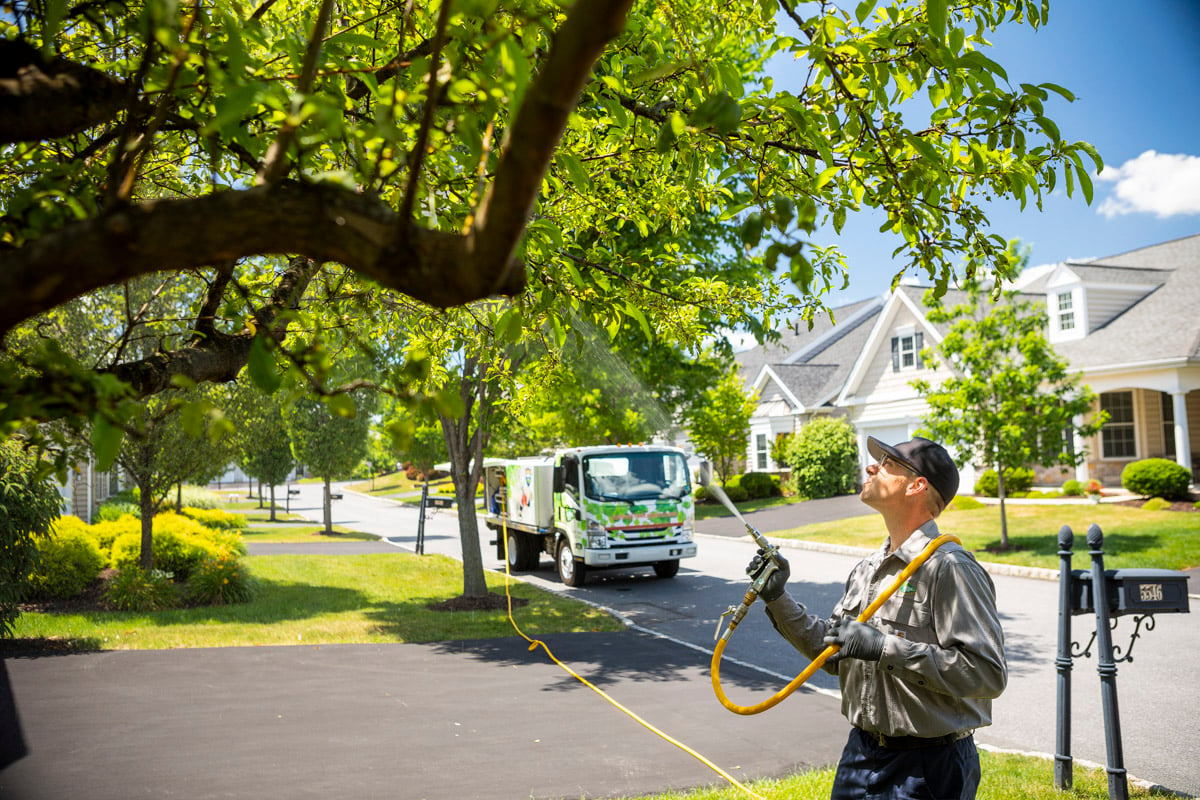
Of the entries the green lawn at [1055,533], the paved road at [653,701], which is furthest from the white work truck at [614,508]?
the green lawn at [1055,533]

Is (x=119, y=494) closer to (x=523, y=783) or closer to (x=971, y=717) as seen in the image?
(x=523, y=783)

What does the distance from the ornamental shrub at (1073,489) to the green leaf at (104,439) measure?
2750 cm

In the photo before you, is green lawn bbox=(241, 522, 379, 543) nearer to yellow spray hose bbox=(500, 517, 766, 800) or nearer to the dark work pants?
yellow spray hose bbox=(500, 517, 766, 800)

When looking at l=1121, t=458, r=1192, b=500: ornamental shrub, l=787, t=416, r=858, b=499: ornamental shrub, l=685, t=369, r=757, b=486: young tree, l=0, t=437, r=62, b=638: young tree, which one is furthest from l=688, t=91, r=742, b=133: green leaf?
l=685, t=369, r=757, b=486: young tree

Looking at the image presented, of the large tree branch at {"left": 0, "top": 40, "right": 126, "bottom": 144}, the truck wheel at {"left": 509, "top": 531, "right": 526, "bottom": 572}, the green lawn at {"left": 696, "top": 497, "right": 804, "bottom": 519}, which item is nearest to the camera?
the large tree branch at {"left": 0, "top": 40, "right": 126, "bottom": 144}

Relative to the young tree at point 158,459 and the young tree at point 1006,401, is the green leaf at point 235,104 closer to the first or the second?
the young tree at point 158,459

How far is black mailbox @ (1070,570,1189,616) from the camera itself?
18.4 feet

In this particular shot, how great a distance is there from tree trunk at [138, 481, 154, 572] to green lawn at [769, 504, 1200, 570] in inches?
555

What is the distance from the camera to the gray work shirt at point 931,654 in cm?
317

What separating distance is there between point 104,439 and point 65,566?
1390 cm

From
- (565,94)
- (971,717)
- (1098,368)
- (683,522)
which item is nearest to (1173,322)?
(1098,368)

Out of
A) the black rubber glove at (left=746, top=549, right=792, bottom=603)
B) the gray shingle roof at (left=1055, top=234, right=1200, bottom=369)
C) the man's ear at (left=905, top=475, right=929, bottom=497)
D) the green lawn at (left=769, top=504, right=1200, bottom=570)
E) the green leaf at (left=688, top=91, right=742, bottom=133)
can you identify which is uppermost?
the gray shingle roof at (left=1055, top=234, right=1200, bottom=369)

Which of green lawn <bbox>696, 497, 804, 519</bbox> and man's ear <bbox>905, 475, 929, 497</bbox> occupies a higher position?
man's ear <bbox>905, 475, 929, 497</bbox>

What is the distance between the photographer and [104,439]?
155 centimetres
